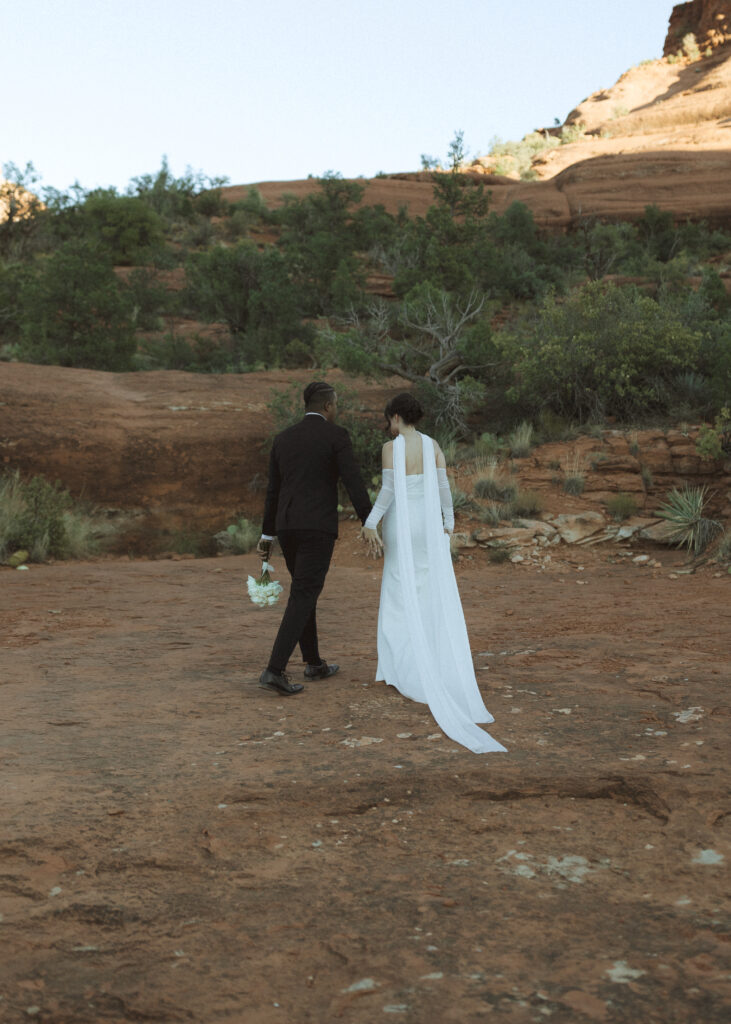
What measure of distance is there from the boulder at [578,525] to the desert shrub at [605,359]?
269cm

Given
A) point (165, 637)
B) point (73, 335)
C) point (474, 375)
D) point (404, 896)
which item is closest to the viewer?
point (404, 896)

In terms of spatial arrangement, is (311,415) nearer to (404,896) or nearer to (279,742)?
(279,742)

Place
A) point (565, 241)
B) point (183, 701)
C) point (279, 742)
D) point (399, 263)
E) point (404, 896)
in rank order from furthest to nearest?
point (565, 241) → point (399, 263) → point (183, 701) → point (279, 742) → point (404, 896)

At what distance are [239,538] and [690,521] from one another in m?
5.83

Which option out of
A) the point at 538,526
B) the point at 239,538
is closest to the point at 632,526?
the point at 538,526

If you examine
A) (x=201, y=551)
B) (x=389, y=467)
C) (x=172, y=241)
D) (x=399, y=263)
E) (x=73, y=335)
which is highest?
(x=172, y=241)

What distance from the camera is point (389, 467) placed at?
5.43 meters

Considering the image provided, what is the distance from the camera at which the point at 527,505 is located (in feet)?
38.6

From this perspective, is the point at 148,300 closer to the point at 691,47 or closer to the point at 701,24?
the point at 691,47

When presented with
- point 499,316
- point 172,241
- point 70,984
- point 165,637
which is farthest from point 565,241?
point 70,984

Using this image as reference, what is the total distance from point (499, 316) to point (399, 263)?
2726 millimetres

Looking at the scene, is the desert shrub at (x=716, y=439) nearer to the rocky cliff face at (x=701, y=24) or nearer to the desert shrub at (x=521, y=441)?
the desert shrub at (x=521, y=441)

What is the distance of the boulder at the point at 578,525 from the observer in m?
11.4

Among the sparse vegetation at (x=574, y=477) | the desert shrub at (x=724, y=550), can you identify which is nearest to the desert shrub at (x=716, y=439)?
the sparse vegetation at (x=574, y=477)
